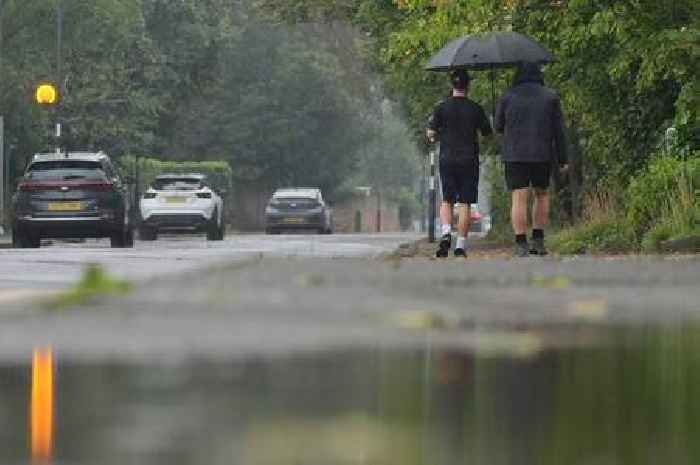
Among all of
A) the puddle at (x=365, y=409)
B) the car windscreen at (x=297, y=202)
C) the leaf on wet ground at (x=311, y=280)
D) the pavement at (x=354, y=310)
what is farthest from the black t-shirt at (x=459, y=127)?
the car windscreen at (x=297, y=202)

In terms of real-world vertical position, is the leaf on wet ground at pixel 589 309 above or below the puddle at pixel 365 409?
below

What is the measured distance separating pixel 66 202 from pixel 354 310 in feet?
81.5

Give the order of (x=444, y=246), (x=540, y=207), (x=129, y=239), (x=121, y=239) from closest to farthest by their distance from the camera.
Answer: (x=540, y=207) → (x=444, y=246) → (x=121, y=239) → (x=129, y=239)

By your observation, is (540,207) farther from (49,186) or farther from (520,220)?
(49,186)

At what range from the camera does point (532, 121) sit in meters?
18.2

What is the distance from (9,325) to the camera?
803 cm

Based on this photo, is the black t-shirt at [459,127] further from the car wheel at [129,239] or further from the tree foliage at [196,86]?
Answer: the tree foliage at [196,86]

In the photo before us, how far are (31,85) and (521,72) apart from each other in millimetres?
35879

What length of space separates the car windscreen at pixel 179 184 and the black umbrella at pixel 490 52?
2174 cm

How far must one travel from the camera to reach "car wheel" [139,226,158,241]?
44969 mm

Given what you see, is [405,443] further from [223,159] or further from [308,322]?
[223,159]

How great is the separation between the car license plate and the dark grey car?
26.9m

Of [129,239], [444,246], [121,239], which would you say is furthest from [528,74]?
[129,239]

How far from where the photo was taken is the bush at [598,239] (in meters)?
20.2
